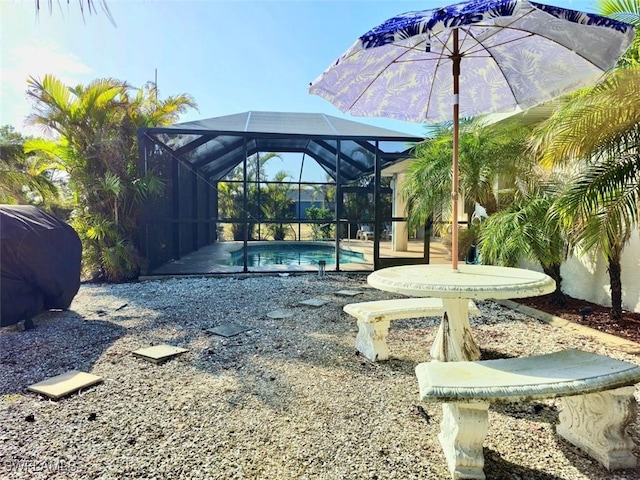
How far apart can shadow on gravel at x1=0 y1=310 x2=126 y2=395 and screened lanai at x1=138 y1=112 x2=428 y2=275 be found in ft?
10.5

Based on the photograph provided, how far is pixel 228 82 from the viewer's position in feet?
34.1

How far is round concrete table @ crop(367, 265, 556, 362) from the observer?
96.5 inches

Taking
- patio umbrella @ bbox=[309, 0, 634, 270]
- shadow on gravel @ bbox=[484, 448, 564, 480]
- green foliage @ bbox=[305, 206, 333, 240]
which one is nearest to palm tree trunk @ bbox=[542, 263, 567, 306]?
patio umbrella @ bbox=[309, 0, 634, 270]

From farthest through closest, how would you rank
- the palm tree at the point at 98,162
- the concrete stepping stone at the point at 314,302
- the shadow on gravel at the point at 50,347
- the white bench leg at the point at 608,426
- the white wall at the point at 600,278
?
the palm tree at the point at 98,162, the concrete stepping stone at the point at 314,302, the white wall at the point at 600,278, the shadow on gravel at the point at 50,347, the white bench leg at the point at 608,426

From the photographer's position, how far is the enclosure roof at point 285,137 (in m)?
7.67

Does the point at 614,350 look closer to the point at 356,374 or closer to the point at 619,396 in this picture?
the point at 619,396

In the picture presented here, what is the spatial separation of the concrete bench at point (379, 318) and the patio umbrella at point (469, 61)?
67 cm

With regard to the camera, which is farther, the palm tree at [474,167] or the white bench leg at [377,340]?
the palm tree at [474,167]

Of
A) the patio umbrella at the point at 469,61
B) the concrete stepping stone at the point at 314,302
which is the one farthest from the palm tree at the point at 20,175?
the patio umbrella at the point at 469,61

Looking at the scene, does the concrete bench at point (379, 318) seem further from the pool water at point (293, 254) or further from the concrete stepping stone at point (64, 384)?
the pool water at point (293, 254)

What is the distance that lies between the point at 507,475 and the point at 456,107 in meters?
2.58

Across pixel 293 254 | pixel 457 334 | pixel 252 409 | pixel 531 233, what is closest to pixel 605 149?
pixel 531 233

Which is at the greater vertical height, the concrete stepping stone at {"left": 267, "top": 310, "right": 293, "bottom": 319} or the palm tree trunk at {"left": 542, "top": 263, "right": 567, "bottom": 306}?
the palm tree trunk at {"left": 542, "top": 263, "right": 567, "bottom": 306}

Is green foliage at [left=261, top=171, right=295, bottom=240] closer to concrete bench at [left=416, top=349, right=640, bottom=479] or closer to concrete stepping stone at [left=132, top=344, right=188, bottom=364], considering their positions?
concrete stepping stone at [left=132, top=344, right=188, bottom=364]
